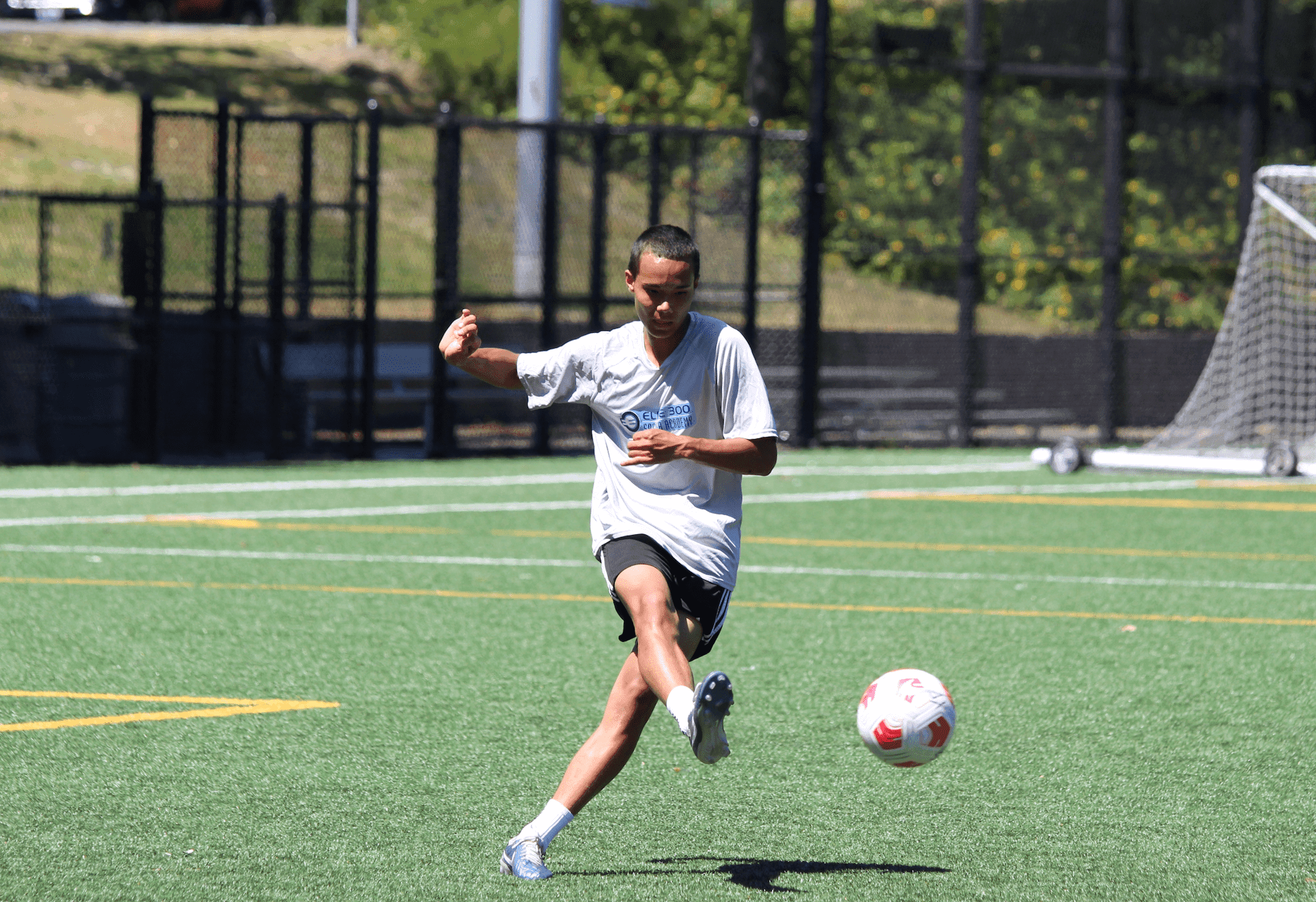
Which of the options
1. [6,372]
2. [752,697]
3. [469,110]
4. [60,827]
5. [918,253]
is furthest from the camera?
[469,110]

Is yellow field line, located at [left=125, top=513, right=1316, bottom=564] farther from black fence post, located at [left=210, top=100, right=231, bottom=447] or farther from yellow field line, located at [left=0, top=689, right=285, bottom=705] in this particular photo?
yellow field line, located at [left=0, top=689, right=285, bottom=705]

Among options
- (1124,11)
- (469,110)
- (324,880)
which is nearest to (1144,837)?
(324,880)

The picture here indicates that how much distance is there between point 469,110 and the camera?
34656mm

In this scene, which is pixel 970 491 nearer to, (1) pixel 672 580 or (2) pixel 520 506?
(2) pixel 520 506

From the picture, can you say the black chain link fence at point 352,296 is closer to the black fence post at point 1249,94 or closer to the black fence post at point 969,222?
the black fence post at point 969,222

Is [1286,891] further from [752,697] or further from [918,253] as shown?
[918,253]

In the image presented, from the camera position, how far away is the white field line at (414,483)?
46.3ft

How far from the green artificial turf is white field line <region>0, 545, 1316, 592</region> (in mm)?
85

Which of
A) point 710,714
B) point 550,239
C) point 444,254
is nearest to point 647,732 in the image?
point 710,714

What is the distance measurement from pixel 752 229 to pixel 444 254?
3.45 metres

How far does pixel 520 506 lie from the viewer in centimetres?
1372

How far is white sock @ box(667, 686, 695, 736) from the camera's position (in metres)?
4.20

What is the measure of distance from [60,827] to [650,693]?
73.9 inches

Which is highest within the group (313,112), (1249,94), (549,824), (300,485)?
(313,112)
